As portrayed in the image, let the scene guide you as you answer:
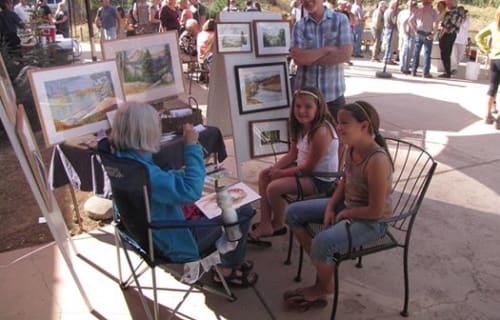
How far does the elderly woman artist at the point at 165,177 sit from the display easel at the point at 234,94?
1418 mm

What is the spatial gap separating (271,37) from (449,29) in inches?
269

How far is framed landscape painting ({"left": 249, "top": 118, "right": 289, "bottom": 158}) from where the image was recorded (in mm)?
3743

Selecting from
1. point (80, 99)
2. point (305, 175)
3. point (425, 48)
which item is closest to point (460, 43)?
point (425, 48)

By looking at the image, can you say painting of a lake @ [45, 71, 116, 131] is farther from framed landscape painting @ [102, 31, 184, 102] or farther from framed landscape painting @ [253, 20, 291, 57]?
framed landscape painting @ [253, 20, 291, 57]

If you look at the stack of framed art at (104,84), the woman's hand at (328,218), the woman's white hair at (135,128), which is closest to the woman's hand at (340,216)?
the woman's hand at (328,218)

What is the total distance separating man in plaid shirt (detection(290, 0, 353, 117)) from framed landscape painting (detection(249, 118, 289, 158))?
0.48m

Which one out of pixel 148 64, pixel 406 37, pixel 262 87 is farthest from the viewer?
pixel 406 37

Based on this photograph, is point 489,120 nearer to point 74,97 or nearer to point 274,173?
point 274,173

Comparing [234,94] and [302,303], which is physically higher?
[234,94]

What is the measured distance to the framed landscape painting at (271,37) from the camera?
144 inches

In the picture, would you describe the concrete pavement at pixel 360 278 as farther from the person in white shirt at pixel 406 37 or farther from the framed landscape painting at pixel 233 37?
the person in white shirt at pixel 406 37

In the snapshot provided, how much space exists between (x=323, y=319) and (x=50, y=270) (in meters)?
1.77

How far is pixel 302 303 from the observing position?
247 cm

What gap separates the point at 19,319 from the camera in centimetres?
244
